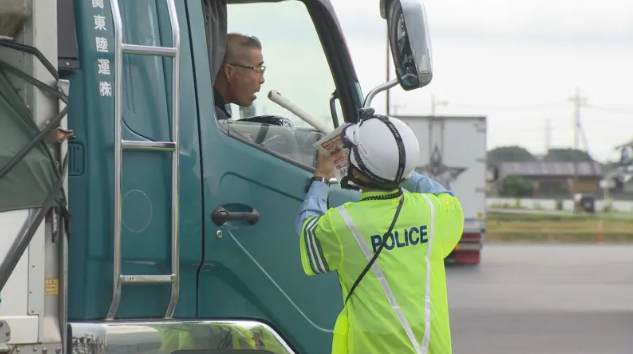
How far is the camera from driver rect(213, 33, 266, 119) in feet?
13.0

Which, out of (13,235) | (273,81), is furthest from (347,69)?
(13,235)

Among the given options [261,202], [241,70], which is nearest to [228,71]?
[241,70]

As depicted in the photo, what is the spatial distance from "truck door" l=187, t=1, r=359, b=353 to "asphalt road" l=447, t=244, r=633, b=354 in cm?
606

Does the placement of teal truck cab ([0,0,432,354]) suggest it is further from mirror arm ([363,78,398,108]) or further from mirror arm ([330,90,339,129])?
mirror arm ([330,90,339,129])

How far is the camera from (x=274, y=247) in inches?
143

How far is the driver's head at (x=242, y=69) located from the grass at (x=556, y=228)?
2800 cm

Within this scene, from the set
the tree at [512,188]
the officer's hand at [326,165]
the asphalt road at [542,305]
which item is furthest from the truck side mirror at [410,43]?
the tree at [512,188]

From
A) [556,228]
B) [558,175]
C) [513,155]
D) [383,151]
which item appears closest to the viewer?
[383,151]

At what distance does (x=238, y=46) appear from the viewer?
3.99m

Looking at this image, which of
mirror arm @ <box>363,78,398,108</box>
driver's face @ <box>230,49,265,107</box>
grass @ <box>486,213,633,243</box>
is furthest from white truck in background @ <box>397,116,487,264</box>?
mirror arm @ <box>363,78,398,108</box>

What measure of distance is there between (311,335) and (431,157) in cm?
1809

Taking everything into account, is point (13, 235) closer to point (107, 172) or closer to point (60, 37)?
point (107, 172)

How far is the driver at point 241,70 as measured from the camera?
3.97 m

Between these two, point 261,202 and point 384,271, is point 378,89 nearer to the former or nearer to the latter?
point 261,202
